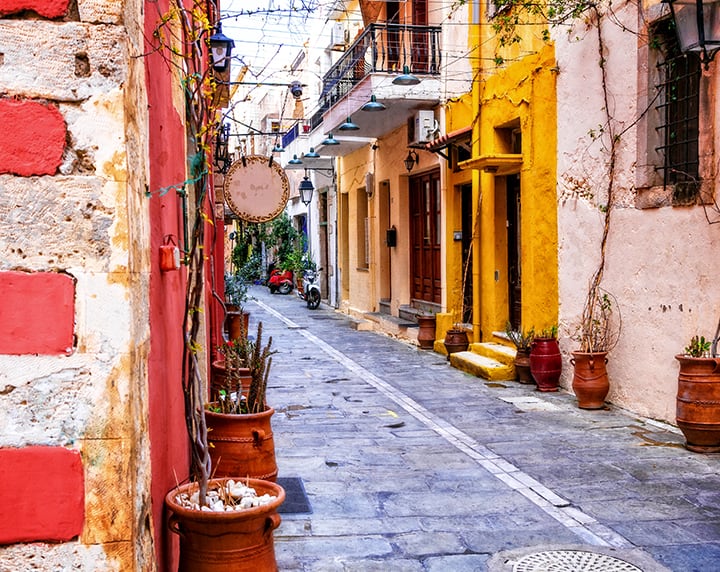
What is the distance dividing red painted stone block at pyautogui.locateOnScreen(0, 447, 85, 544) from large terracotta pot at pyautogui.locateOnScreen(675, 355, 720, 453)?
17.5 ft

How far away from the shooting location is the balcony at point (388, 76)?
553 inches

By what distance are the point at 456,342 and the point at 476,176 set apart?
254cm

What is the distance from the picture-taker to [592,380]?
28.3 feet

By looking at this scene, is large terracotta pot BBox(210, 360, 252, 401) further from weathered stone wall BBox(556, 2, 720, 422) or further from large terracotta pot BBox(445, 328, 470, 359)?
large terracotta pot BBox(445, 328, 470, 359)

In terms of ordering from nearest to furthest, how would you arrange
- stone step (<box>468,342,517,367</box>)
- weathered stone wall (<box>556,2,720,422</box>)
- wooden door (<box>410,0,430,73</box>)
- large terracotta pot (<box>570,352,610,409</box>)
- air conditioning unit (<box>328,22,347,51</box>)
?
weathered stone wall (<box>556,2,720,422</box>) → large terracotta pot (<box>570,352,610,409</box>) → stone step (<box>468,342,517,367</box>) → wooden door (<box>410,0,430,73</box>) → air conditioning unit (<box>328,22,347,51</box>)

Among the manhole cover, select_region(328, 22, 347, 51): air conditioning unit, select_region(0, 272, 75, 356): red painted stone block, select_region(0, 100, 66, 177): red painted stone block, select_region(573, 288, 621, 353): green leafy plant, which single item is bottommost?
the manhole cover

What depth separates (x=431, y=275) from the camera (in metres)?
15.5

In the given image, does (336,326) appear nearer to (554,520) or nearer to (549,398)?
(549,398)

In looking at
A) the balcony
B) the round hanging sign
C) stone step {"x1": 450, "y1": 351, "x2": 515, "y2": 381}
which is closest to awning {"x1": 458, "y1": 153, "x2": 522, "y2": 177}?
stone step {"x1": 450, "y1": 351, "x2": 515, "y2": 381}

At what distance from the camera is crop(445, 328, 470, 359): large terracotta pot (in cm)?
1253

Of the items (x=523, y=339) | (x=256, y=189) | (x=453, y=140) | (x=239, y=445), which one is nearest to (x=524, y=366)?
(x=523, y=339)

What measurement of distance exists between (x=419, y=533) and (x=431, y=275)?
35.3 feet

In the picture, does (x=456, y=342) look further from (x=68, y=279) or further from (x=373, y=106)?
(x=68, y=279)

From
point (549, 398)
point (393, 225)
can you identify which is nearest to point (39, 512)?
point (549, 398)
